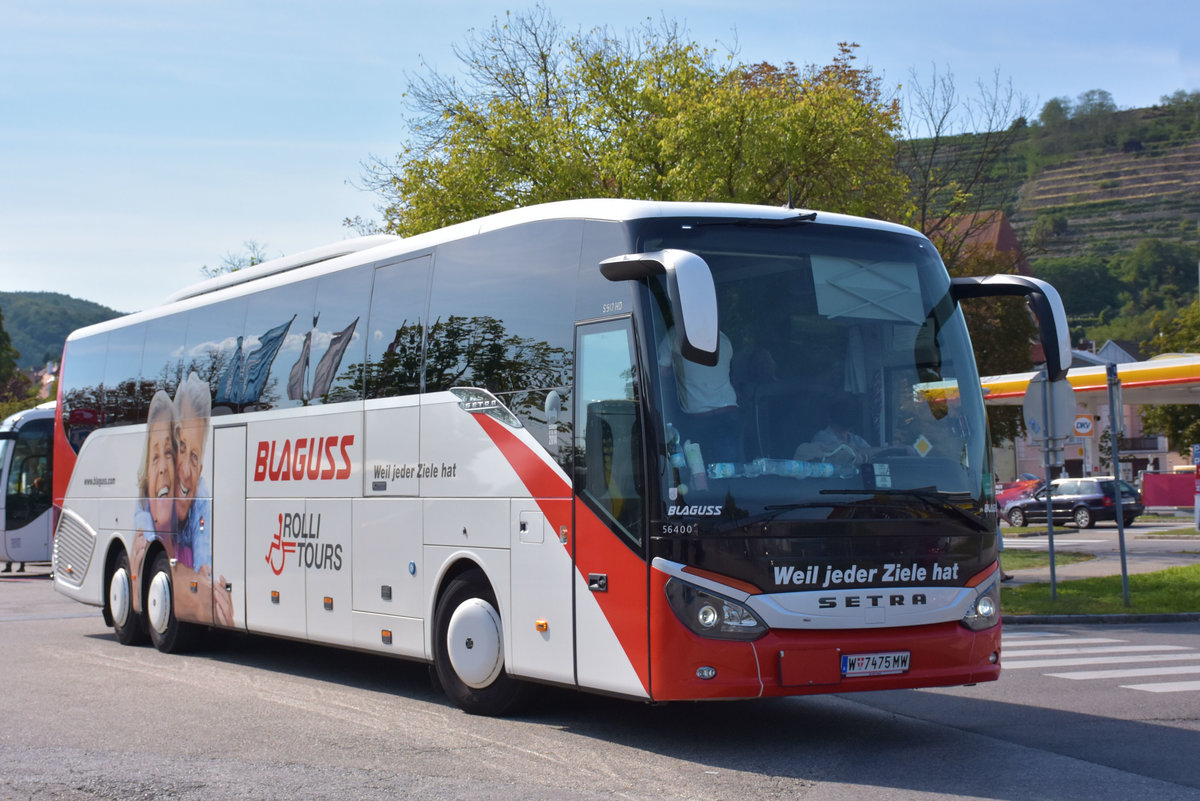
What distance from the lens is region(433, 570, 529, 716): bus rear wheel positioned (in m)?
9.91

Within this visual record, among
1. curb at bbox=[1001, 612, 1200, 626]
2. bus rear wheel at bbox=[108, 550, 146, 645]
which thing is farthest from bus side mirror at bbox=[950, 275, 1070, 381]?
bus rear wheel at bbox=[108, 550, 146, 645]

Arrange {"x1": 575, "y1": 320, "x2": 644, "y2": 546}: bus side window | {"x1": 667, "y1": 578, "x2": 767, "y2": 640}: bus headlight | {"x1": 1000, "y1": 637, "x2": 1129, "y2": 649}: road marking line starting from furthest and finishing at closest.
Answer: {"x1": 1000, "y1": 637, "x2": 1129, "y2": 649}: road marking line → {"x1": 575, "y1": 320, "x2": 644, "y2": 546}: bus side window → {"x1": 667, "y1": 578, "x2": 767, "y2": 640}: bus headlight

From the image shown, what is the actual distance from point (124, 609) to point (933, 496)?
11.4 m

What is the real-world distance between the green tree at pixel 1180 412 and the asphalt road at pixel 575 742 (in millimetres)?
58741

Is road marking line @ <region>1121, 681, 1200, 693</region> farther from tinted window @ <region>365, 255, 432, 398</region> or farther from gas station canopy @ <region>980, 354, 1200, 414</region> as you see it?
gas station canopy @ <region>980, 354, 1200, 414</region>

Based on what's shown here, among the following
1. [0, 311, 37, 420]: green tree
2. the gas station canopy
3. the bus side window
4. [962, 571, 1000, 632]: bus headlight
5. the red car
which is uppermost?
[0, 311, 37, 420]: green tree

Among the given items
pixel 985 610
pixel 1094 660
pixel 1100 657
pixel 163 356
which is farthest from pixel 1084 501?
pixel 985 610

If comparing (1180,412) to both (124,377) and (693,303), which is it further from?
(693,303)

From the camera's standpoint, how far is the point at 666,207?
8.95m

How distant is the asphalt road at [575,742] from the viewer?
7441 millimetres

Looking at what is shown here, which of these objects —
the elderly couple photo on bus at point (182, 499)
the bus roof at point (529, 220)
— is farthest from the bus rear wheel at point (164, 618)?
the bus roof at point (529, 220)

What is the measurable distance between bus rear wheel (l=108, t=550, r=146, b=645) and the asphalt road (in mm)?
3237

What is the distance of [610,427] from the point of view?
8.73 m

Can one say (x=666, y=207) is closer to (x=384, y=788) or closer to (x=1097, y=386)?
(x=384, y=788)
